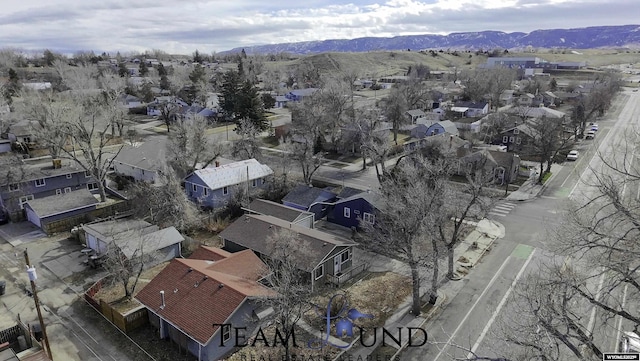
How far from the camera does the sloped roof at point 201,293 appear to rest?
21.3 m

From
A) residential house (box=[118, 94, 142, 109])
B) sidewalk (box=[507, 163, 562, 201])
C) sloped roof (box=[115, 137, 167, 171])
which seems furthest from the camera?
residential house (box=[118, 94, 142, 109])

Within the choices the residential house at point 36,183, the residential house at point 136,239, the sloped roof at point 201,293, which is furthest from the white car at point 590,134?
the residential house at point 36,183

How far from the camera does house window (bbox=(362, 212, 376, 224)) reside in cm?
3528

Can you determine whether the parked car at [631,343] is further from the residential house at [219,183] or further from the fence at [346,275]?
the residential house at [219,183]

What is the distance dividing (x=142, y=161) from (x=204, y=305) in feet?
105

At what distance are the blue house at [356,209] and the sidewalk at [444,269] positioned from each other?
13.2 feet

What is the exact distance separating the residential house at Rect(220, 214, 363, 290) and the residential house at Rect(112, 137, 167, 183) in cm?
1827

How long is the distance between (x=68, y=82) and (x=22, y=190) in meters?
60.9

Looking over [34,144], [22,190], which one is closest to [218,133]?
[34,144]

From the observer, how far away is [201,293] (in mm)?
22625

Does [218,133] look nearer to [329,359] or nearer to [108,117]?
[108,117]

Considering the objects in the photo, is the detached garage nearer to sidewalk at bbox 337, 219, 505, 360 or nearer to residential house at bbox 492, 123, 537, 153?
sidewalk at bbox 337, 219, 505, 360

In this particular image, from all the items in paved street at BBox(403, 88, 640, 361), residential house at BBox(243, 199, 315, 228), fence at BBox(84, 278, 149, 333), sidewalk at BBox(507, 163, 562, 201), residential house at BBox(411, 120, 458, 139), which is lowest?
paved street at BBox(403, 88, 640, 361)

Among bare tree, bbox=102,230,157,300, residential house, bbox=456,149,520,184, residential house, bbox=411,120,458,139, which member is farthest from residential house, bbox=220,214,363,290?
residential house, bbox=411,120,458,139
